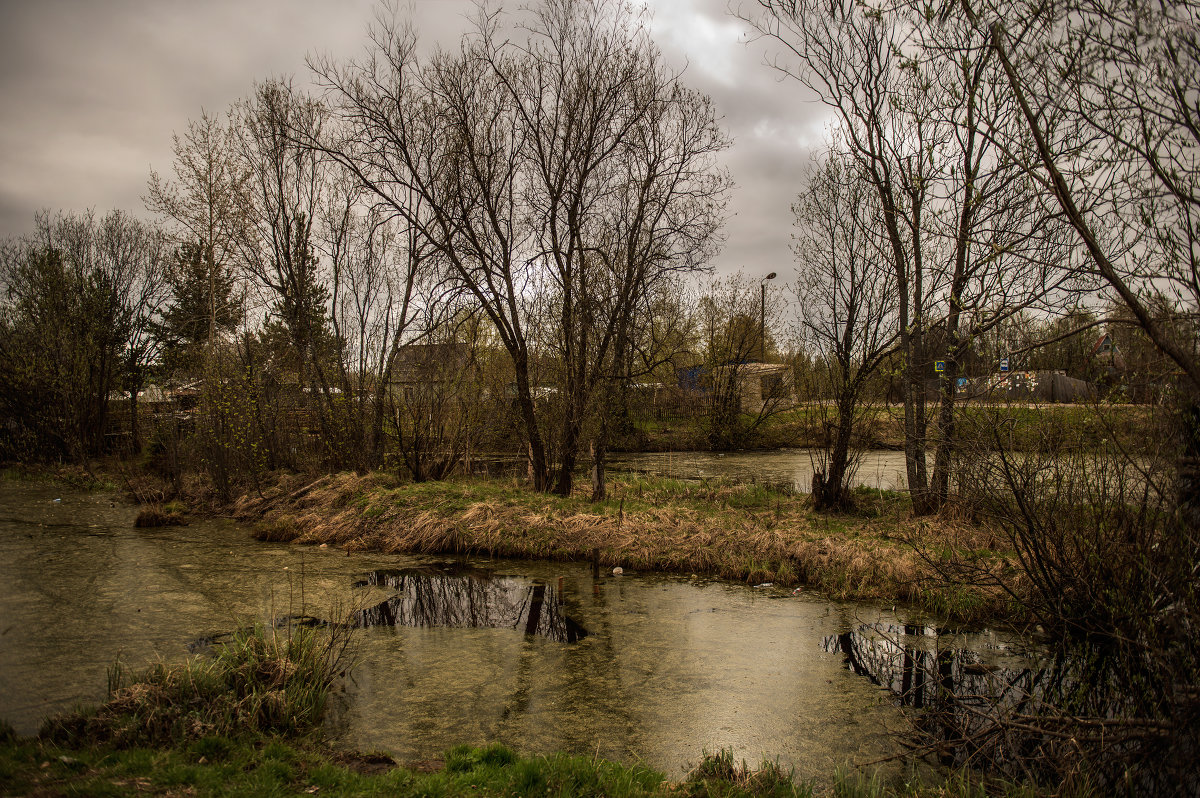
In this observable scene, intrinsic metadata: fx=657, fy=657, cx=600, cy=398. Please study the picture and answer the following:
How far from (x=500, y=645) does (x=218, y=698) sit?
250 centimetres

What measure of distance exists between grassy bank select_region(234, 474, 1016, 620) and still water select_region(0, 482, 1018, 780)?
0.47 meters

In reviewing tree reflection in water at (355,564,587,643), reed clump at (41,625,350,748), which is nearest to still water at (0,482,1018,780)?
tree reflection in water at (355,564,587,643)

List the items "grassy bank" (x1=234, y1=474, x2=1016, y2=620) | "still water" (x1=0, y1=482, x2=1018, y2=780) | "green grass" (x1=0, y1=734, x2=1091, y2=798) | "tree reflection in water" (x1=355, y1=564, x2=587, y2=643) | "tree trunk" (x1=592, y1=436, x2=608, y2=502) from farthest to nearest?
"tree trunk" (x1=592, y1=436, x2=608, y2=502) < "grassy bank" (x1=234, y1=474, x2=1016, y2=620) < "tree reflection in water" (x1=355, y1=564, x2=587, y2=643) < "still water" (x1=0, y1=482, x2=1018, y2=780) < "green grass" (x1=0, y1=734, x2=1091, y2=798)

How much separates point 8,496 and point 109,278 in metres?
10.3

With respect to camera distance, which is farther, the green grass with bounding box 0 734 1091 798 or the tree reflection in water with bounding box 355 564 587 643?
the tree reflection in water with bounding box 355 564 587 643

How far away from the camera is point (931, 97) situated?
14.8 feet

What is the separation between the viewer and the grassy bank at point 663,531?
309 inches

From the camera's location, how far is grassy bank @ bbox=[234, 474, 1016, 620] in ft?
25.8

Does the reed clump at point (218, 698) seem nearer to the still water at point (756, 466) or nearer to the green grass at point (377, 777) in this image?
the green grass at point (377, 777)

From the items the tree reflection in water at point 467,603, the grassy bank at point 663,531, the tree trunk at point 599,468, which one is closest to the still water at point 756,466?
the grassy bank at point 663,531

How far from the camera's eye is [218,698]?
13.9 ft

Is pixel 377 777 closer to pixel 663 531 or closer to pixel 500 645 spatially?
pixel 500 645

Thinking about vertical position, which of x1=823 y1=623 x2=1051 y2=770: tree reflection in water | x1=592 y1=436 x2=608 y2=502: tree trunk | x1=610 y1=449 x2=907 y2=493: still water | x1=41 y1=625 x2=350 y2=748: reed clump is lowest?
x1=823 y1=623 x2=1051 y2=770: tree reflection in water

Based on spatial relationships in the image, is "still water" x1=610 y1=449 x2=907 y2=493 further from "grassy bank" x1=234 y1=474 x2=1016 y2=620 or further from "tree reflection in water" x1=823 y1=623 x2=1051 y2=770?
"tree reflection in water" x1=823 y1=623 x2=1051 y2=770
